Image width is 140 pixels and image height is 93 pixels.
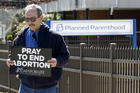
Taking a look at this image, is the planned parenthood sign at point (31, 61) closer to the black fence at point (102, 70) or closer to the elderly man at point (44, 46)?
the elderly man at point (44, 46)

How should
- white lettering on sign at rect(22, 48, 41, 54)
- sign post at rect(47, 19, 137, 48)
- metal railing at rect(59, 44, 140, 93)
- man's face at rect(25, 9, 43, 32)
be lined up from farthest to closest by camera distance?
sign post at rect(47, 19, 137, 48) → metal railing at rect(59, 44, 140, 93) → white lettering on sign at rect(22, 48, 41, 54) → man's face at rect(25, 9, 43, 32)

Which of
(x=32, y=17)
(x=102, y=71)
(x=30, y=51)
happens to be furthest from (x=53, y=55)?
(x=102, y=71)

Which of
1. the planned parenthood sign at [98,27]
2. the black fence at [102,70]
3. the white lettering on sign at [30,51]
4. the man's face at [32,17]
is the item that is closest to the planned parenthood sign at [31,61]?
the white lettering on sign at [30,51]

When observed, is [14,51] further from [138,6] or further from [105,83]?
[138,6]

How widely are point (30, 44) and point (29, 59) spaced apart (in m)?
0.21

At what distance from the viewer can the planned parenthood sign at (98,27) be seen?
28.5 feet

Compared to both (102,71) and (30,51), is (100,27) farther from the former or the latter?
(30,51)

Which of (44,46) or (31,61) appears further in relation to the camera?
(31,61)

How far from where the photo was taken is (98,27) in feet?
28.9

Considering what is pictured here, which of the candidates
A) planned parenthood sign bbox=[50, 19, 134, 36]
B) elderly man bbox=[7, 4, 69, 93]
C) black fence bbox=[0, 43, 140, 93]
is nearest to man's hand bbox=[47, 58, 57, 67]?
elderly man bbox=[7, 4, 69, 93]

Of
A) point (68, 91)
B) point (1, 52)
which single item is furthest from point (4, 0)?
point (68, 91)

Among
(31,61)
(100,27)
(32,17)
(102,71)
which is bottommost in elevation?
(102,71)

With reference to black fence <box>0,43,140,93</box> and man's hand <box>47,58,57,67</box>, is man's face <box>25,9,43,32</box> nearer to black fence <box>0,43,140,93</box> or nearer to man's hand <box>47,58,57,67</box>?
man's hand <box>47,58,57,67</box>

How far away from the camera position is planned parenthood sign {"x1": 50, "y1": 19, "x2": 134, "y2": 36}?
8.70 m
